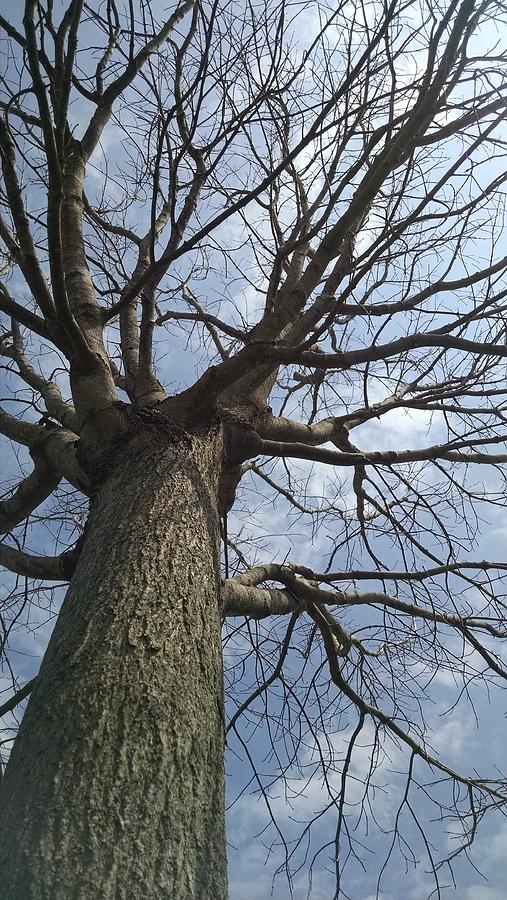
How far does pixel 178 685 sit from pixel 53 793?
30 cm

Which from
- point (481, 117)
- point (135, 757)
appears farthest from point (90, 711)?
point (481, 117)

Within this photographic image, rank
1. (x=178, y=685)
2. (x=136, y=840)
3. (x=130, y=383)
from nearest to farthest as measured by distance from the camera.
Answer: (x=136, y=840)
(x=178, y=685)
(x=130, y=383)

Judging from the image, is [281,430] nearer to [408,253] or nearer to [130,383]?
[130,383]

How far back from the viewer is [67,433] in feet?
8.11

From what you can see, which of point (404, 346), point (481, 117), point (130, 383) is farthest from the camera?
point (130, 383)

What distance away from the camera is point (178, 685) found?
1.15 meters

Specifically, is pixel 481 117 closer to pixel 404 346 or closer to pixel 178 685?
pixel 404 346

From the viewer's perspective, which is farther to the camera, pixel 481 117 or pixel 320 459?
pixel 320 459

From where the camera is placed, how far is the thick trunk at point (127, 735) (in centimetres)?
82

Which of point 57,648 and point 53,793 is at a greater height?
point 57,648

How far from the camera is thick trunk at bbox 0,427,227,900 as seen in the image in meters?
0.82

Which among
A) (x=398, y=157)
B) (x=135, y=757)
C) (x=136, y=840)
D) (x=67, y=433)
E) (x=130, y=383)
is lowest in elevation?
(x=136, y=840)

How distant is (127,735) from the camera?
1.00 m

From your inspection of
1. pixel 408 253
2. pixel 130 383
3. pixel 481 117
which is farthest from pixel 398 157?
pixel 130 383
